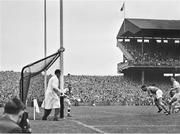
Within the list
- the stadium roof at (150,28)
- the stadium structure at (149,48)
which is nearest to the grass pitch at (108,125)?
the stadium structure at (149,48)

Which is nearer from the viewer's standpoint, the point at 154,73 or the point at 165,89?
the point at 165,89

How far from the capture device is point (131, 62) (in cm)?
6831

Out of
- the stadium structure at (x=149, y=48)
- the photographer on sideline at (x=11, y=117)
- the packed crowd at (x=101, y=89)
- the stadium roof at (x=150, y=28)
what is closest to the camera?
the photographer on sideline at (x=11, y=117)

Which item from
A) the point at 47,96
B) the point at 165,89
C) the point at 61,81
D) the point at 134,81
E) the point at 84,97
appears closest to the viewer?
the point at 47,96

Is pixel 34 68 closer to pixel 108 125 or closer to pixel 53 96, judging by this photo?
pixel 53 96

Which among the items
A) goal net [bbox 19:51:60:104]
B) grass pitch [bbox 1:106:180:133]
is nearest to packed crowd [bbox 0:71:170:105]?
goal net [bbox 19:51:60:104]

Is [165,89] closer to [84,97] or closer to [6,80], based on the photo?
[84,97]

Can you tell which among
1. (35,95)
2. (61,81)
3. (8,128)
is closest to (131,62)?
(35,95)

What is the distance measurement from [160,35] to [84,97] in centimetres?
2164

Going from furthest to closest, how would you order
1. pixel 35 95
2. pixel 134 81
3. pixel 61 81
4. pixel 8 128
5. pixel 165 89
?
pixel 134 81
pixel 165 89
pixel 35 95
pixel 61 81
pixel 8 128

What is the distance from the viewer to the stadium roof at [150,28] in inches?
2808

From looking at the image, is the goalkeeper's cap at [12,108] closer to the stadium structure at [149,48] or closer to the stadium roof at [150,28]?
the stadium structure at [149,48]

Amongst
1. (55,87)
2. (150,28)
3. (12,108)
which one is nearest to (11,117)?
(12,108)

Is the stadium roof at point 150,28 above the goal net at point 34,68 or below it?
above
